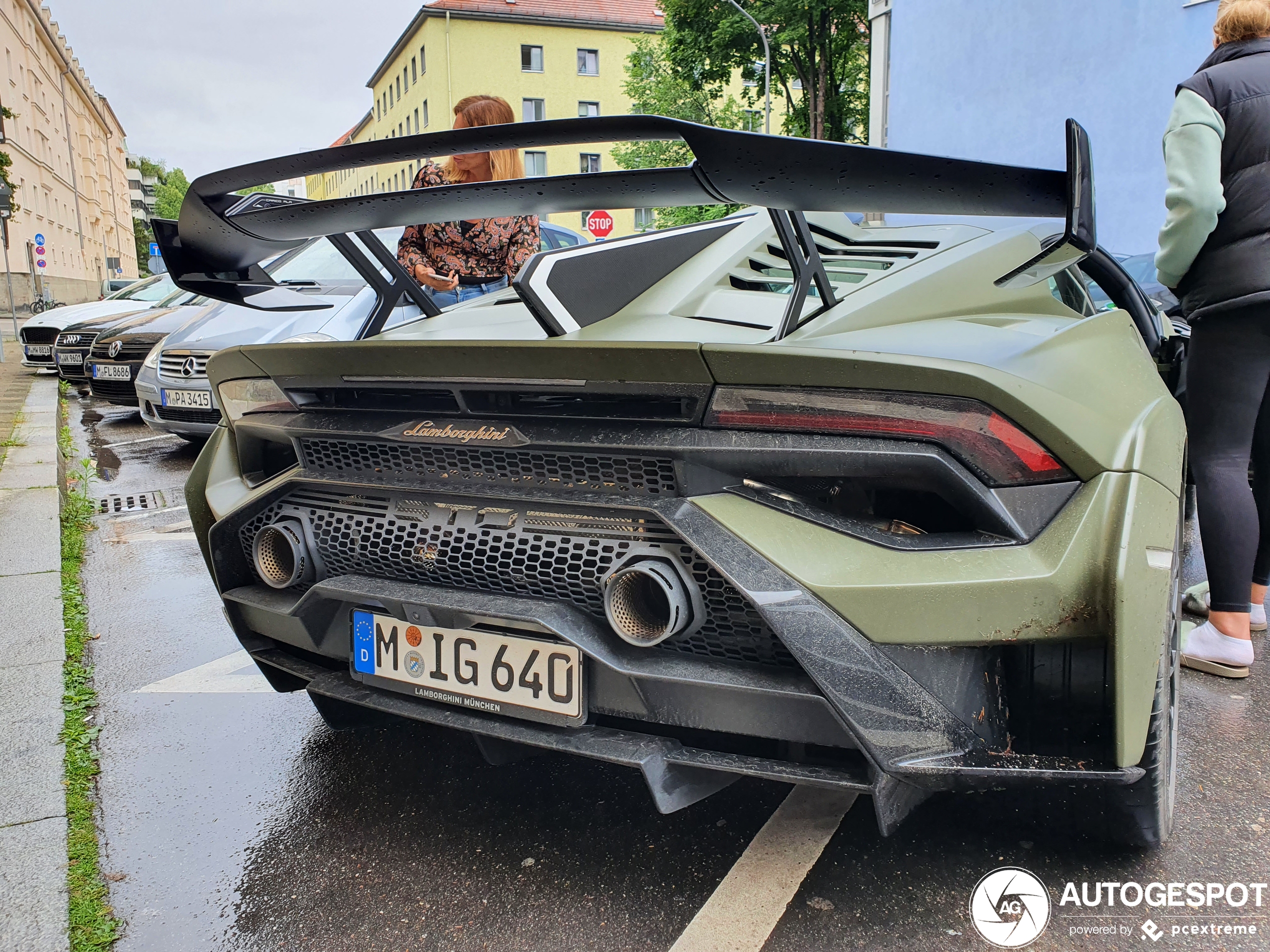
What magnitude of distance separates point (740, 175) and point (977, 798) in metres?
1.50

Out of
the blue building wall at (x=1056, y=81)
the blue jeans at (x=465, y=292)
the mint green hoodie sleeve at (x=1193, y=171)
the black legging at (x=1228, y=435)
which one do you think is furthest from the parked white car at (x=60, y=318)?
the blue building wall at (x=1056, y=81)

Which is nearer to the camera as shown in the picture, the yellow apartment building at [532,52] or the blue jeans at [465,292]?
the blue jeans at [465,292]

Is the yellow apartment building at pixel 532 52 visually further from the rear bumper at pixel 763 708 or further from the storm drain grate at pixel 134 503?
the rear bumper at pixel 763 708

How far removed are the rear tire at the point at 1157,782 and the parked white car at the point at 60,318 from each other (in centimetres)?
1273

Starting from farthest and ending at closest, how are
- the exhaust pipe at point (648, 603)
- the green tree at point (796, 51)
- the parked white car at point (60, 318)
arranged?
the green tree at point (796, 51) < the parked white car at point (60, 318) < the exhaust pipe at point (648, 603)

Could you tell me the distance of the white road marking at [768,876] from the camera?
5.49 feet

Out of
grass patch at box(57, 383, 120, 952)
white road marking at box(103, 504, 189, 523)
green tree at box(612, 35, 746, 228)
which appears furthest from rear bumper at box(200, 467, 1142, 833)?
green tree at box(612, 35, 746, 228)

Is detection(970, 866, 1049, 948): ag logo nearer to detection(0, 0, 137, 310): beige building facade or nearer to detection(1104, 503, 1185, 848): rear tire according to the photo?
detection(1104, 503, 1185, 848): rear tire

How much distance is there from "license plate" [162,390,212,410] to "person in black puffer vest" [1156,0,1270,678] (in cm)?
608

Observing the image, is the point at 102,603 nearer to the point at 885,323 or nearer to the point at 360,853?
the point at 360,853

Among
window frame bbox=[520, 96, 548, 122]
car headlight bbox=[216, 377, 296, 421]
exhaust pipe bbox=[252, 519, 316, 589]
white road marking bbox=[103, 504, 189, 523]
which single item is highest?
window frame bbox=[520, 96, 548, 122]

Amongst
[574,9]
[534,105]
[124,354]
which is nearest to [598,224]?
[124,354]

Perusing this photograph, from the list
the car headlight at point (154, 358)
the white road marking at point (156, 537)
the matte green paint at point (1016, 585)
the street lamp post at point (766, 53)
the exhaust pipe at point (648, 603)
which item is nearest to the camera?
the matte green paint at point (1016, 585)

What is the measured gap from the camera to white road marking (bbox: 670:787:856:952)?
1674 millimetres
